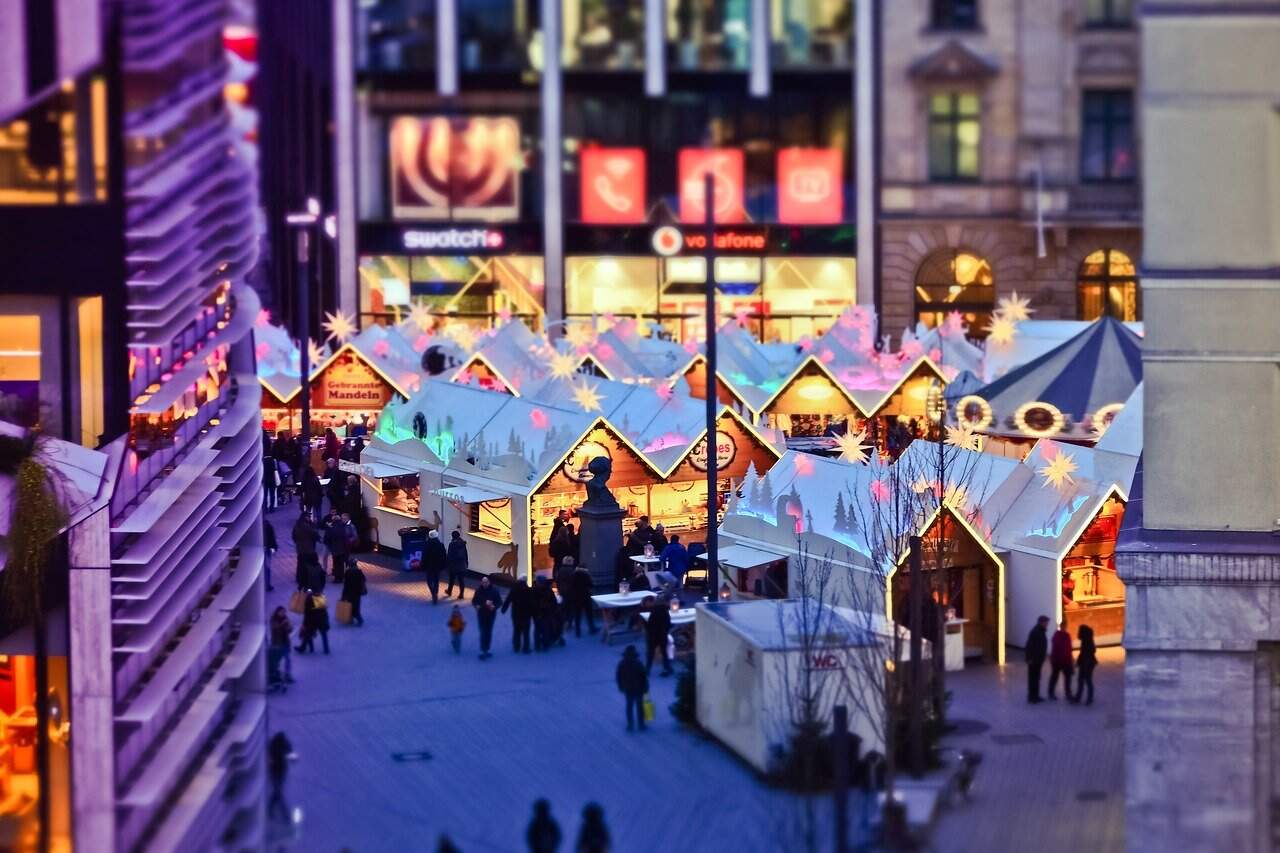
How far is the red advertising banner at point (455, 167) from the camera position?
67875 millimetres

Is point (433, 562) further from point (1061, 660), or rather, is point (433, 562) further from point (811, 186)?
point (811, 186)

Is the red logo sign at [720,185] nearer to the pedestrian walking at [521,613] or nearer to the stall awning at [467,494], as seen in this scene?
the stall awning at [467,494]

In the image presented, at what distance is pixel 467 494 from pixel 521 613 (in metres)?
5.46

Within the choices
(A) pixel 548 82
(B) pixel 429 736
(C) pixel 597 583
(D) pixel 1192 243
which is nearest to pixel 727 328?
(C) pixel 597 583

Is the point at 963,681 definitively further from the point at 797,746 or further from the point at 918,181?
the point at 918,181

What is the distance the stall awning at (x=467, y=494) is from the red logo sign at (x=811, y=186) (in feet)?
119

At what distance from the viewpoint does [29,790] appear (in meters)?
17.4

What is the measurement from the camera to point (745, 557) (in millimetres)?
29062

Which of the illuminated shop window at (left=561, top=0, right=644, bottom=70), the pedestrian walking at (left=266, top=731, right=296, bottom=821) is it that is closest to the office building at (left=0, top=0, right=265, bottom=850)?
the pedestrian walking at (left=266, top=731, right=296, bottom=821)

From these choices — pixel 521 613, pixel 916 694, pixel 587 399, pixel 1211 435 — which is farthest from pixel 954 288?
pixel 1211 435

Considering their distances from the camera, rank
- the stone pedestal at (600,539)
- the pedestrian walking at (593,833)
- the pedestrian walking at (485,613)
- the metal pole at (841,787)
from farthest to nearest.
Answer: the stone pedestal at (600,539)
the pedestrian walking at (485,613)
the pedestrian walking at (593,833)
the metal pole at (841,787)

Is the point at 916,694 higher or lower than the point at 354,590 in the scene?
lower

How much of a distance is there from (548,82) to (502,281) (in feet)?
21.1

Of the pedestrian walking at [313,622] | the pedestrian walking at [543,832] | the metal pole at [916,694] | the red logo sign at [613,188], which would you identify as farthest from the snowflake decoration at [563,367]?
the red logo sign at [613,188]
